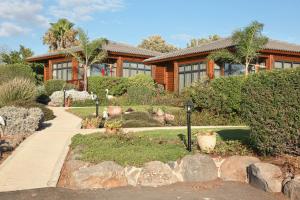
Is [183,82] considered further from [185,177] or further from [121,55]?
[185,177]

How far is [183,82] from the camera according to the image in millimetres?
33688

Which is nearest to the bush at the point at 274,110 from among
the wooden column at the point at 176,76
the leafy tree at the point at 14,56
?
the wooden column at the point at 176,76

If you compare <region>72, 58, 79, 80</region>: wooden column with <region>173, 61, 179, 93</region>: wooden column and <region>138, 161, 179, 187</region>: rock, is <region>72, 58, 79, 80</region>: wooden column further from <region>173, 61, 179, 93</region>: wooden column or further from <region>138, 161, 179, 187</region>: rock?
<region>138, 161, 179, 187</region>: rock

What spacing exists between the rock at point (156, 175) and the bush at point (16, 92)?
1181cm

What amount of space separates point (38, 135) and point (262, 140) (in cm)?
843

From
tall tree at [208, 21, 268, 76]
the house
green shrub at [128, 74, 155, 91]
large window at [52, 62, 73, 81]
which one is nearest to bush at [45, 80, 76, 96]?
the house

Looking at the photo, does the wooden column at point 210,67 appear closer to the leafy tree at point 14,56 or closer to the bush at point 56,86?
the bush at point 56,86

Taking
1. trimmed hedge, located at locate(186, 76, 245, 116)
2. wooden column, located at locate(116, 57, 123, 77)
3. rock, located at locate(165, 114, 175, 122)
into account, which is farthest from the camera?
wooden column, located at locate(116, 57, 123, 77)

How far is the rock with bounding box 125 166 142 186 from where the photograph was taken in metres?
9.25

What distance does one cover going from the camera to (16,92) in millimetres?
20000

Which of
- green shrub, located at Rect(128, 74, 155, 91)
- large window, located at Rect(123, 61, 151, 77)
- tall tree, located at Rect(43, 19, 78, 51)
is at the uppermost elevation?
tall tree, located at Rect(43, 19, 78, 51)

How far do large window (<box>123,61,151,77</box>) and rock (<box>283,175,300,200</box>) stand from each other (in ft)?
101

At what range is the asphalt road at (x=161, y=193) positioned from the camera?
26.5 ft

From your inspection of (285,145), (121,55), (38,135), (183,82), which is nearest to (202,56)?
(183,82)
